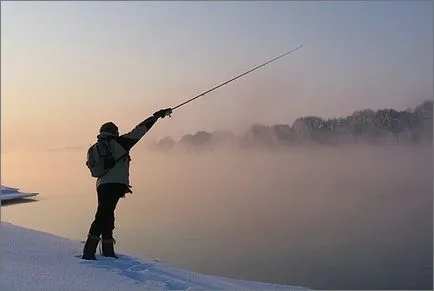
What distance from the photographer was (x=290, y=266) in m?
11.6

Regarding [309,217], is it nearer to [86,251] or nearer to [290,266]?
[290,266]

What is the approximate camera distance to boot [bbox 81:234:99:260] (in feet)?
18.7

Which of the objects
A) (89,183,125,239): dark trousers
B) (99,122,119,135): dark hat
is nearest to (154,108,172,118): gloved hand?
(99,122,119,135): dark hat

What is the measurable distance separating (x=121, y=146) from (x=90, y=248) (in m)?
1.14

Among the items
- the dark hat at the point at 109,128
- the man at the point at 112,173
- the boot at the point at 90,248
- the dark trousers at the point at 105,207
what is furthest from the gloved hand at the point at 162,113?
the boot at the point at 90,248

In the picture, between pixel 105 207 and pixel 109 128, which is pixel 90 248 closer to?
pixel 105 207

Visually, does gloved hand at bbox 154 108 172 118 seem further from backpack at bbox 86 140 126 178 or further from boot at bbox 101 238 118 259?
boot at bbox 101 238 118 259

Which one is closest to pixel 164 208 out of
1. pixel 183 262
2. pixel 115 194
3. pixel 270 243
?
pixel 270 243

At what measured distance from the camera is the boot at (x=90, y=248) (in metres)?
5.70

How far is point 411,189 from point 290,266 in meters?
29.1

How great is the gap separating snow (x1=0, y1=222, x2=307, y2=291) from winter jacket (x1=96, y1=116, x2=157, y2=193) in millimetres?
877

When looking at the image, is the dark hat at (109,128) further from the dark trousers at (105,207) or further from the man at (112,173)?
the dark trousers at (105,207)

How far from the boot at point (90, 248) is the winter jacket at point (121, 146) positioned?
0.59 metres

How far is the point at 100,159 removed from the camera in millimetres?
5836
